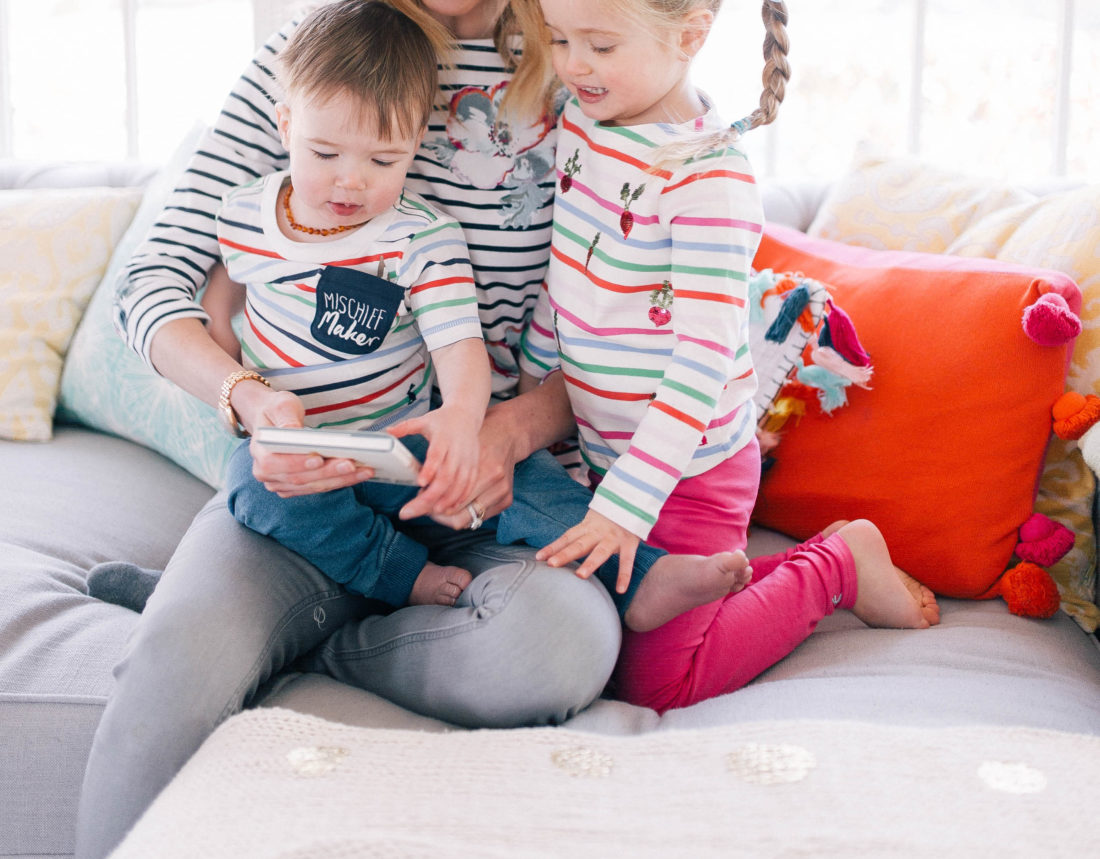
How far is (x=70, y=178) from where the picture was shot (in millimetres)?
1943

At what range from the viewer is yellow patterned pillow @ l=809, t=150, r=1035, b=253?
1503 mm

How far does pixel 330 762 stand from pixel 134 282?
2.38ft

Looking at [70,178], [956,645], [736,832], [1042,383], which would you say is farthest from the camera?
[70,178]

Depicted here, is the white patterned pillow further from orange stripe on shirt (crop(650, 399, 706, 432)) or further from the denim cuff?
orange stripe on shirt (crop(650, 399, 706, 432))

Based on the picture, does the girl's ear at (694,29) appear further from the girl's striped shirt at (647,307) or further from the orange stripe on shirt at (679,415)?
the orange stripe on shirt at (679,415)

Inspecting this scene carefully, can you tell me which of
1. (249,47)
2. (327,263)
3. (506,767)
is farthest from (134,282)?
(249,47)

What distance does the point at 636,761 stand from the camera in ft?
2.67

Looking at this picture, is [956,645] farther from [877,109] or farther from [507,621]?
[877,109]

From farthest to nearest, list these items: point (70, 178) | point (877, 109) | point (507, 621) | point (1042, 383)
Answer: point (877, 109) < point (70, 178) < point (1042, 383) < point (507, 621)

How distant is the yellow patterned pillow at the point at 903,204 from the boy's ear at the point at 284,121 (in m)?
0.89

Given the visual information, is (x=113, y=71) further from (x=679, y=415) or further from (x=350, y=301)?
(x=679, y=415)

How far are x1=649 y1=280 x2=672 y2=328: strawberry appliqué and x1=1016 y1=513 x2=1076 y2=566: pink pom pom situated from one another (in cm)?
54

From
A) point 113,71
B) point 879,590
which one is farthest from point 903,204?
point 113,71

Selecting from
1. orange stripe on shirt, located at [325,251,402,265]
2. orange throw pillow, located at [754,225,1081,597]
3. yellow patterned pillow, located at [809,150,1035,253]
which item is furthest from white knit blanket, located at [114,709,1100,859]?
yellow patterned pillow, located at [809,150,1035,253]
